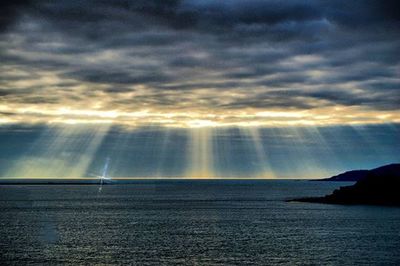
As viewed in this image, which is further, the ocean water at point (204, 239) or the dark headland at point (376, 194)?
the dark headland at point (376, 194)

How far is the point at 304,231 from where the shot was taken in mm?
104312

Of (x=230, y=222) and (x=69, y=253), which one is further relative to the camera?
(x=230, y=222)

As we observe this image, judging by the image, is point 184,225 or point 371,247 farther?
point 184,225

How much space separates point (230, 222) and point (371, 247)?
157 ft

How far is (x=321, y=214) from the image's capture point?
144 metres

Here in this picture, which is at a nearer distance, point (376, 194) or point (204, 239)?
point (204, 239)

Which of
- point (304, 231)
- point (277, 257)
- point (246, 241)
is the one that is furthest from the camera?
point (304, 231)

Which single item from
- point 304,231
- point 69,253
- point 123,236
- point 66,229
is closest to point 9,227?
point 66,229

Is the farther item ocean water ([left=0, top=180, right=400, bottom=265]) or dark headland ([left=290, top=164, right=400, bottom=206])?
dark headland ([left=290, top=164, right=400, bottom=206])

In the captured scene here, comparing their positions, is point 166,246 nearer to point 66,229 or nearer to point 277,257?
point 277,257

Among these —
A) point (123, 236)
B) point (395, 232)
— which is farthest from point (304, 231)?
point (123, 236)

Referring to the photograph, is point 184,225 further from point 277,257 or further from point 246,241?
point 277,257

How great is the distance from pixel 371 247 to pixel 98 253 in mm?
41428

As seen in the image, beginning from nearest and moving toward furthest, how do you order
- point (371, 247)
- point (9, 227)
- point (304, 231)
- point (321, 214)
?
point (371, 247) < point (304, 231) < point (9, 227) < point (321, 214)
